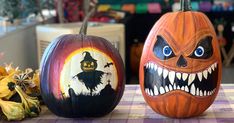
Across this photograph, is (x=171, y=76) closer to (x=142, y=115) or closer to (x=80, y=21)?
(x=142, y=115)

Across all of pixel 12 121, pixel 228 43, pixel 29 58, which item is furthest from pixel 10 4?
pixel 228 43

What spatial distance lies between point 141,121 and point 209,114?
6.9 inches

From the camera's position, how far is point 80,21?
3.60 m

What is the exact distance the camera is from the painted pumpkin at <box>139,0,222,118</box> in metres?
0.97

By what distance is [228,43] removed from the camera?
16.7 ft

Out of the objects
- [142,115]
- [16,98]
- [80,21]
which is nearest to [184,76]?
Answer: [142,115]

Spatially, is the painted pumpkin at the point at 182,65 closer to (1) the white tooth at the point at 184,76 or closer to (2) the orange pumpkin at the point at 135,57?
(1) the white tooth at the point at 184,76

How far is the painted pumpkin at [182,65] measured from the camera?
97 cm

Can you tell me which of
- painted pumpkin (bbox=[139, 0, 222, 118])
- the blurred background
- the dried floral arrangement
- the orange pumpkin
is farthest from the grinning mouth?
the orange pumpkin

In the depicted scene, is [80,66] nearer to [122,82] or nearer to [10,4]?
[122,82]

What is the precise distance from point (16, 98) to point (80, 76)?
174 millimetres

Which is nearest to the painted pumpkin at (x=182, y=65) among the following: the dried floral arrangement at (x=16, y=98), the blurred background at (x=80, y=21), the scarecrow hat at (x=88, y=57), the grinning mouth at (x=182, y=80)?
the grinning mouth at (x=182, y=80)

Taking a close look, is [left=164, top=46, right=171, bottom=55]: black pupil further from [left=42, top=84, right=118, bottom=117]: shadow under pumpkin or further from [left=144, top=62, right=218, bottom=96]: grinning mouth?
[left=42, top=84, right=118, bottom=117]: shadow under pumpkin

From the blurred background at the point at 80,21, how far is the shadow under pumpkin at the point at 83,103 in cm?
43
